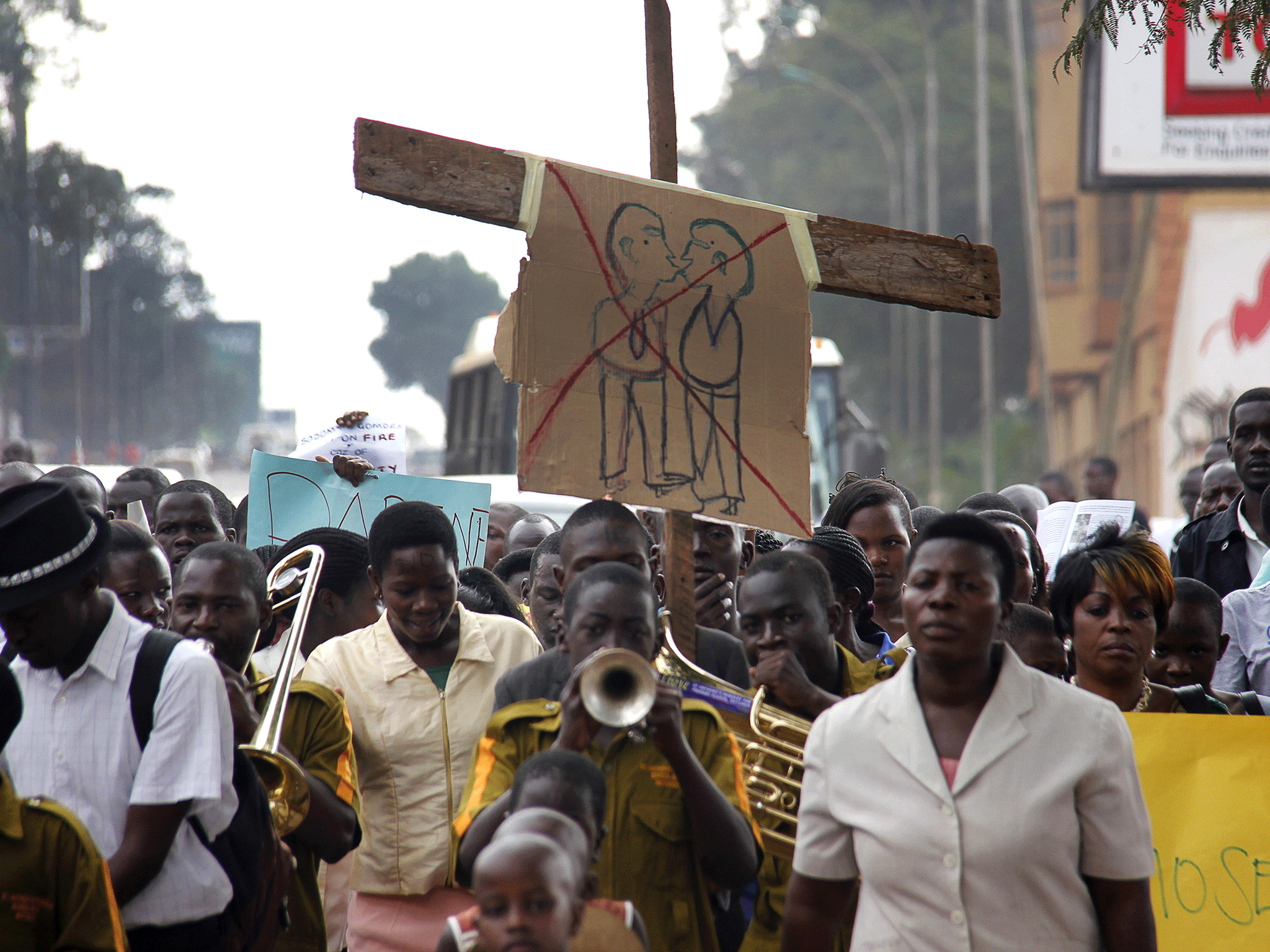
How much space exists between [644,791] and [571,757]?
1.25 ft

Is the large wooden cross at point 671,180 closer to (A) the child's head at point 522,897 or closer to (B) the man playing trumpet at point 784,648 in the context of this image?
(B) the man playing trumpet at point 784,648

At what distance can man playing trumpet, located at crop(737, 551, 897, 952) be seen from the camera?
3670 millimetres

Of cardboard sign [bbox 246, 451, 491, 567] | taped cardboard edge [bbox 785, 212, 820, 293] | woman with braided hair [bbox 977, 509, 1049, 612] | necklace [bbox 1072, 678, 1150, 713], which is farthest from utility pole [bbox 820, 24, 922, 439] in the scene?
necklace [bbox 1072, 678, 1150, 713]

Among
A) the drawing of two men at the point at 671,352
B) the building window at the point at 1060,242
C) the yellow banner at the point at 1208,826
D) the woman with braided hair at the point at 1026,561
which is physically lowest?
the yellow banner at the point at 1208,826

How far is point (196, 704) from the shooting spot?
10.2 ft

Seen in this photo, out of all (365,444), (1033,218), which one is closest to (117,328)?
(1033,218)

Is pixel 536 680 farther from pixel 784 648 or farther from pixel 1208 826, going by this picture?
pixel 1208 826

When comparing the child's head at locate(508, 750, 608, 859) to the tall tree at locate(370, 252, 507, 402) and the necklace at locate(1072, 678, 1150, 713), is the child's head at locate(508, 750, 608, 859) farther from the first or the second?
the tall tree at locate(370, 252, 507, 402)

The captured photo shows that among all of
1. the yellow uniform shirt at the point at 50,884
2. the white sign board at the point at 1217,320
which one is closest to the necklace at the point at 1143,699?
the yellow uniform shirt at the point at 50,884

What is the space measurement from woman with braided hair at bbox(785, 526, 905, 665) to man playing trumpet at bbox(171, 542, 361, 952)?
4.88 feet

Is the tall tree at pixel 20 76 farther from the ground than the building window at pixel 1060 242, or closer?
farther from the ground

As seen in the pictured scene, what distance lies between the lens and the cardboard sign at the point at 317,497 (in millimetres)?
6445

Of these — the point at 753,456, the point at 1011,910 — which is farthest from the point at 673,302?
the point at 1011,910

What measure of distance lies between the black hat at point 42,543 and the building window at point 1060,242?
34370mm
